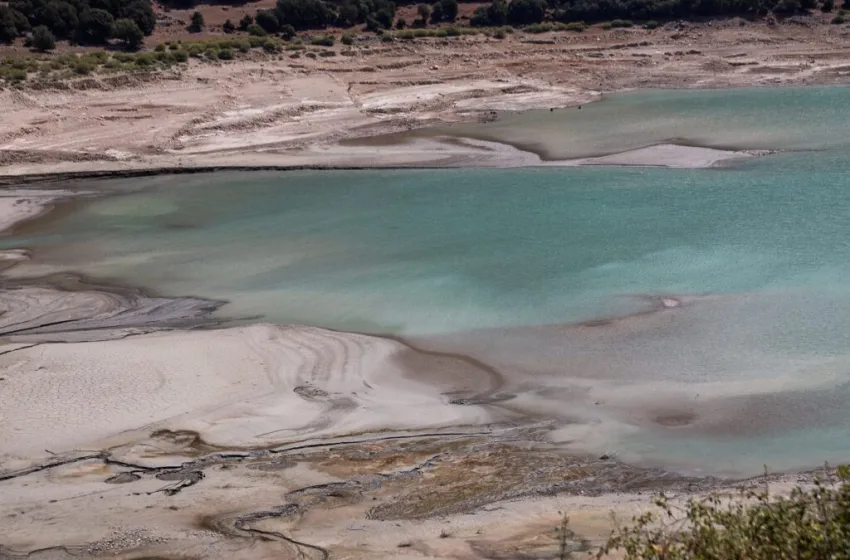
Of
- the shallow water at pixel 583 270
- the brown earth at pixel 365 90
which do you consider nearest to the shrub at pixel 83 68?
the brown earth at pixel 365 90

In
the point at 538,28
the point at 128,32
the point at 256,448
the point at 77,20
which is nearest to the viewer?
the point at 256,448

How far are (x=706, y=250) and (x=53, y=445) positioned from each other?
39.6 feet

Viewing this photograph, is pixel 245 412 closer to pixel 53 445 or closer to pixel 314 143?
pixel 53 445

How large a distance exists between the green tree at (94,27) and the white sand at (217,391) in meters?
29.2

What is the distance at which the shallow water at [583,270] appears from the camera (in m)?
12.7

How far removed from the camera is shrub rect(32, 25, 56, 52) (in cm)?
3938

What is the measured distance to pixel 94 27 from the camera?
4153 centimetres

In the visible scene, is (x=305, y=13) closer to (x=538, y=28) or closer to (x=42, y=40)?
(x=538, y=28)

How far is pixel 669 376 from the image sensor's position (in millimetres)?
13656

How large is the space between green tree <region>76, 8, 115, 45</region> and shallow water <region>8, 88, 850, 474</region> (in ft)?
56.7

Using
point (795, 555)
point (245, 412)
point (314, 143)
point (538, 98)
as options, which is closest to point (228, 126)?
point (314, 143)

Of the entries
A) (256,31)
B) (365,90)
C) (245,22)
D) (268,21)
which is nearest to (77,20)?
(256,31)

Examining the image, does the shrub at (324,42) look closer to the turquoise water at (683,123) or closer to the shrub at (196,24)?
the shrub at (196,24)

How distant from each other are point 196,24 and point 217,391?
1411 inches
